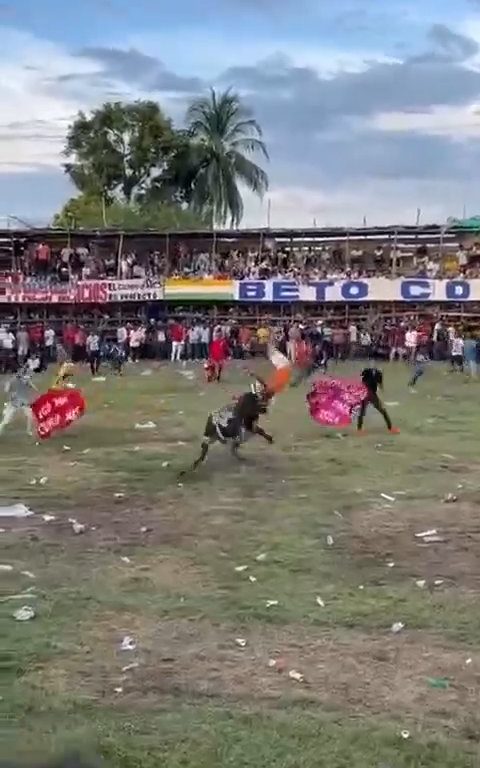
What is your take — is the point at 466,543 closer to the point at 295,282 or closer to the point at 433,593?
the point at 433,593

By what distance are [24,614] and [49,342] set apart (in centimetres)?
3151

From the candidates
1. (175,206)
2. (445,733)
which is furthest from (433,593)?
(175,206)

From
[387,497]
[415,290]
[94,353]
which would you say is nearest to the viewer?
[387,497]

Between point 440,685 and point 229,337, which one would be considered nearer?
point 440,685

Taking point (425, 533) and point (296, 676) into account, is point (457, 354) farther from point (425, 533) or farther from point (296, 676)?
point (296, 676)

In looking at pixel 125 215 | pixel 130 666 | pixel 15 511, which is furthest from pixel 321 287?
pixel 130 666

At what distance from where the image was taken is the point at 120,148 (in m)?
54.9

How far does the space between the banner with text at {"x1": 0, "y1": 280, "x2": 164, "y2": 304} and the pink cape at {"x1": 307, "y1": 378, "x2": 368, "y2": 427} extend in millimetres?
21732

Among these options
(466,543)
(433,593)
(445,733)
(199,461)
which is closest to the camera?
(445,733)

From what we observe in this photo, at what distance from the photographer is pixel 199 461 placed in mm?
16094

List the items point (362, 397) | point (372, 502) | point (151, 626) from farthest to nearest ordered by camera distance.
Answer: point (362, 397) → point (372, 502) → point (151, 626)

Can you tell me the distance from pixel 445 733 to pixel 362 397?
540 inches

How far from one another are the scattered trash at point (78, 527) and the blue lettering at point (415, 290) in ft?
101

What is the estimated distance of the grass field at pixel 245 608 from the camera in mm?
6840
